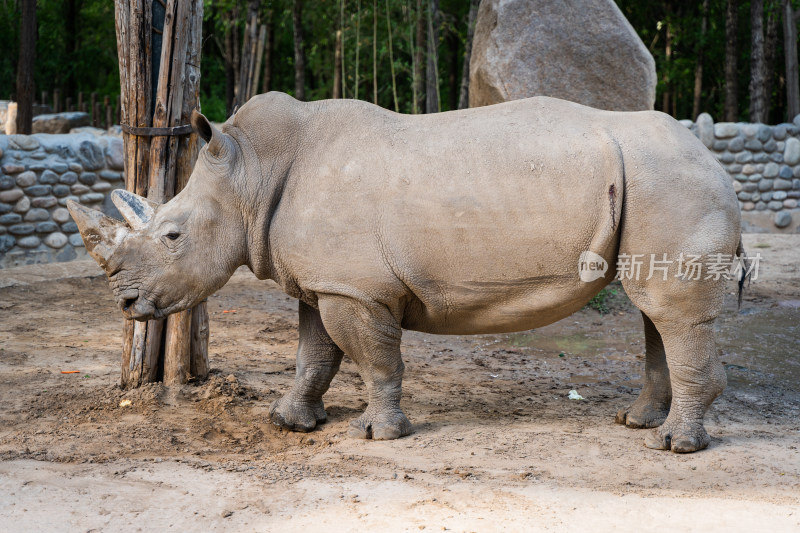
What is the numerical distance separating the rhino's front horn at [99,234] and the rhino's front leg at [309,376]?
3.73 ft

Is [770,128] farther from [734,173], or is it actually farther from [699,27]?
[699,27]

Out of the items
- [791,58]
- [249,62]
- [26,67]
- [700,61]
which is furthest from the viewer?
[700,61]

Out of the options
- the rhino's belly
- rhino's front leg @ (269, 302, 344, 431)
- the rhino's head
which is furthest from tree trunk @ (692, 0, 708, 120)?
the rhino's head

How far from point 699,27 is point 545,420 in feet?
55.2

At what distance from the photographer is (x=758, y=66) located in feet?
48.0

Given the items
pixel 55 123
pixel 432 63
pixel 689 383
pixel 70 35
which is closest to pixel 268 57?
pixel 55 123

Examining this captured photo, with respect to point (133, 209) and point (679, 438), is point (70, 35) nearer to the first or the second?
point (133, 209)

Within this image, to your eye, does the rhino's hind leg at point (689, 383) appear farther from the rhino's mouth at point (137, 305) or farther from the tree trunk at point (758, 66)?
the tree trunk at point (758, 66)

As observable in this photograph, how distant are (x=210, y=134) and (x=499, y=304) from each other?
1783 mm

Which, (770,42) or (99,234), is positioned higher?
(770,42)

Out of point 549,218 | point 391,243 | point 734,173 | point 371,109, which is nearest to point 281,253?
point 391,243

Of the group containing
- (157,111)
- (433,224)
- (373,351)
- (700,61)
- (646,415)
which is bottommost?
(646,415)

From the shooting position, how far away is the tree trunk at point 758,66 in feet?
47.3

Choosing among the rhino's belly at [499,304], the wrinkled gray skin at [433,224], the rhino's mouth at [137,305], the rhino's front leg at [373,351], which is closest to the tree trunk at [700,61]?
the wrinkled gray skin at [433,224]
